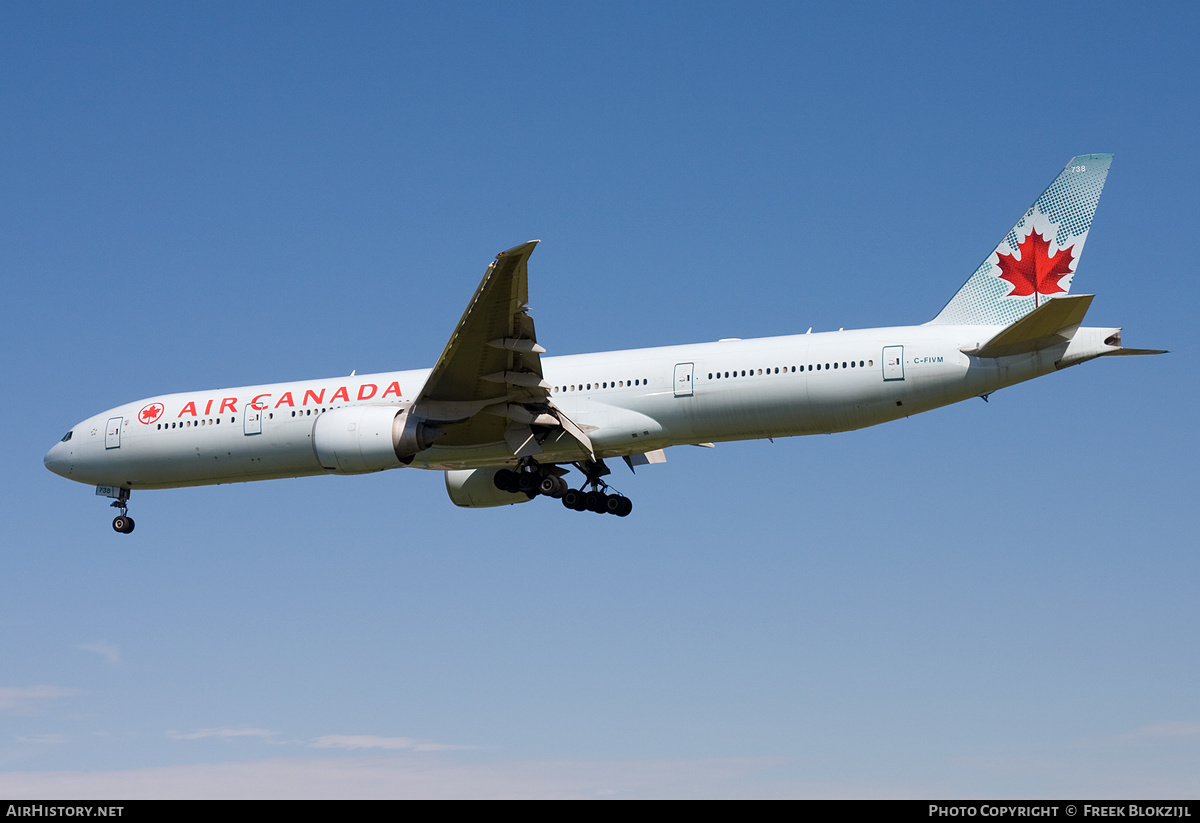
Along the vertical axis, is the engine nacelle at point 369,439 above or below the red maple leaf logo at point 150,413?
below

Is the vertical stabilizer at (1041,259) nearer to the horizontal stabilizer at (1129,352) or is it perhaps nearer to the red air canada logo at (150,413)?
the horizontal stabilizer at (1129,352)

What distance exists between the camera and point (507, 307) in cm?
2506

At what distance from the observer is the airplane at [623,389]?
2534cm

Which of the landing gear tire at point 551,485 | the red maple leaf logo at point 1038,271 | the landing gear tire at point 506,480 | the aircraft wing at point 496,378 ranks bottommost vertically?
the landing gear tire at point 551,485

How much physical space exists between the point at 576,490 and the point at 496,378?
422 cm

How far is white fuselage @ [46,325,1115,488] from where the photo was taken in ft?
84.4

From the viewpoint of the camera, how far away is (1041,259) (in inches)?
1055

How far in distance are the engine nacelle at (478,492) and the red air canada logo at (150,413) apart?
22.5ft

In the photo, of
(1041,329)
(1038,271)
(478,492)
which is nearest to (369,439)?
(478,492)

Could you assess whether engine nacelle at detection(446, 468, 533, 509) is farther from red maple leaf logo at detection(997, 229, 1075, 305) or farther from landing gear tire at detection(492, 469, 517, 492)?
red maple leaf logo at detection(997, 229, 1075, 305)

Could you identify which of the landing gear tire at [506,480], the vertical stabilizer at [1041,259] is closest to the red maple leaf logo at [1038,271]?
the vertical stabilizer at [1041,259]

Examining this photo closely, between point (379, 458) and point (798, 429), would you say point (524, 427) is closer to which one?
point (379, 458)

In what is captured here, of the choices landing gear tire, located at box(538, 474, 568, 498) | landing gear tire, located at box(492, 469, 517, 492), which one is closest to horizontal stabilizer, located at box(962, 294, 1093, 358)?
landing gear tire, located at box(538, 474, 568, 498)
